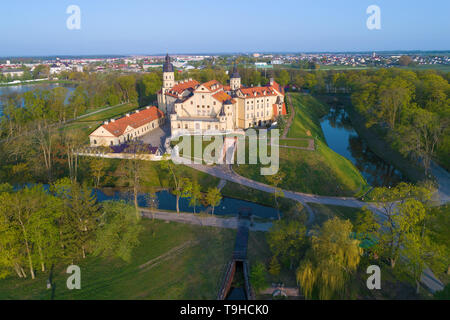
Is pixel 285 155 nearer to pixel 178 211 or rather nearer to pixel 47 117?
pixel 178 211

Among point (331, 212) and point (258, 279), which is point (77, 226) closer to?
point (258, 279)

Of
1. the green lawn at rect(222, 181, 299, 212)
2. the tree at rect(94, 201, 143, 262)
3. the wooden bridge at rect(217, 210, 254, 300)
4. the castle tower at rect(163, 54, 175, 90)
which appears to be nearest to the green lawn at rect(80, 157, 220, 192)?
the green lawn at rect(222, 181, 299, 212)

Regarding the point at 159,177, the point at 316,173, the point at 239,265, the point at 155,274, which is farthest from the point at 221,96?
the point at 155,274

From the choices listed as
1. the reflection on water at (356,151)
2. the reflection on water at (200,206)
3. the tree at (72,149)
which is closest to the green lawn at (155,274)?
the reflection on water at (200,206)

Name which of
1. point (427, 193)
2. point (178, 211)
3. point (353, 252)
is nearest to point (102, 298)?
point (178, 211)

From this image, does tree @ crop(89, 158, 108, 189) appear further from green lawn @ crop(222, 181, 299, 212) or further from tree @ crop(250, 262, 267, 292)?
tree @ crop(250, 262, 267, 292)

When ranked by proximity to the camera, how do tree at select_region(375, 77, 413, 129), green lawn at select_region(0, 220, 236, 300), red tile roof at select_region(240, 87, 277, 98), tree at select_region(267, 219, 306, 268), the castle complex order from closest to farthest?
green lawn at select_region(0, 220, 236, 300)
tree at select_region(267, 219, 306, 268)
tree at select_region(375, 77, 413, 129)
the castle complex
red tile roof at select_region(240, 87, 277, 98)

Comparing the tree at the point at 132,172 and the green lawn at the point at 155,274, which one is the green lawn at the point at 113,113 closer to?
the tree at the point at 132,172
